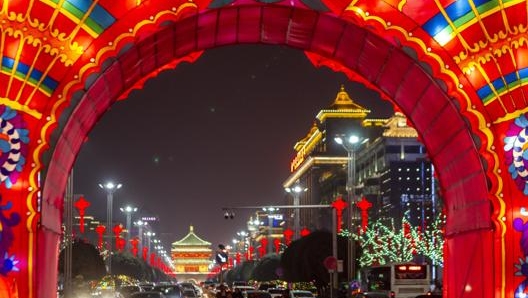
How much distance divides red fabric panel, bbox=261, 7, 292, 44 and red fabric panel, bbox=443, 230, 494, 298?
6.20 metres

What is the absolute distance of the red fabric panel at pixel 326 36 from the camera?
22.2 meters

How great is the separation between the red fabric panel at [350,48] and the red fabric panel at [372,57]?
133 millimetres

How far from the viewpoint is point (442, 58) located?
2098cm

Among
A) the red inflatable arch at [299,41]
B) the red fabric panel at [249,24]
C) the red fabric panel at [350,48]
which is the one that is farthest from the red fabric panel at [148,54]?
the red fabric panel at [350,48]

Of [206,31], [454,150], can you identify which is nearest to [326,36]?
[206,31]

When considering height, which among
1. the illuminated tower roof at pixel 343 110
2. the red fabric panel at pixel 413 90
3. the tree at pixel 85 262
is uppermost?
the illuminated tower roof at pixel 343 110

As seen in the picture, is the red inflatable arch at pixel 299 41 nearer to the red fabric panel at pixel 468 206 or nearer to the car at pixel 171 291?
the red fabric panel at pixel 468 206

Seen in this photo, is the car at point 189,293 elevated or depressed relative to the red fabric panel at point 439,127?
depressed

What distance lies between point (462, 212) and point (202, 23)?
7369 millimetres

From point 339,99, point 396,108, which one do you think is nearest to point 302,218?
point 339,99

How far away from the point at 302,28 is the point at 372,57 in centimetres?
174

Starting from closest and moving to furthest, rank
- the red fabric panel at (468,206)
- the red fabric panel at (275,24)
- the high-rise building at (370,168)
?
1. the red fabric panel at (468,206)
2. the red fabric panel at (275,24)
3. the high-rise building at (370,168)

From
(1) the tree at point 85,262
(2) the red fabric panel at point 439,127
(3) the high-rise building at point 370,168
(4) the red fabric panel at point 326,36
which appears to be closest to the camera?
(2) the red fabric panel at point 439,127

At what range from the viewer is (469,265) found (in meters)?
22.7
